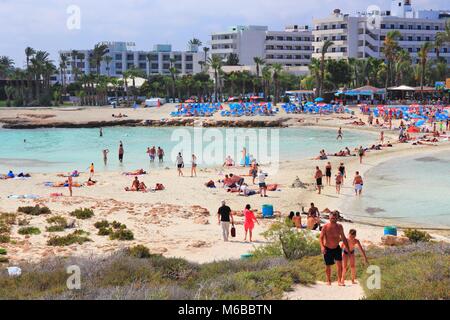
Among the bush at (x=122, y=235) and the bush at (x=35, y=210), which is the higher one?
the bush at (x=35, y=210)

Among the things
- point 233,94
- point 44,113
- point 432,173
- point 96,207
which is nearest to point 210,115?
point 44,113

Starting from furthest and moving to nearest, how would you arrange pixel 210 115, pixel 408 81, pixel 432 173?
pixel 408 81
pixel 210 115
pixel 432 173

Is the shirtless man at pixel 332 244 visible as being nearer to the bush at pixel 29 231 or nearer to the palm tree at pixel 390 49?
the bush at pixel 29 231

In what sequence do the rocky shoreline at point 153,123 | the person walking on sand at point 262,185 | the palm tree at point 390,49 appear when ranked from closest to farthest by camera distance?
the person walking on sand at point 262,185 < the rocky shoreline at point 153,123 < the palm tree at point 390,49

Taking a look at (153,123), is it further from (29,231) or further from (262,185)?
(29,231)

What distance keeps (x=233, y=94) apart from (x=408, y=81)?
81.2ft

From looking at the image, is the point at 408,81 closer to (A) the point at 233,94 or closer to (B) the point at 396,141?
(A) the point at 233,94

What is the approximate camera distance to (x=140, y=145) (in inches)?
1684

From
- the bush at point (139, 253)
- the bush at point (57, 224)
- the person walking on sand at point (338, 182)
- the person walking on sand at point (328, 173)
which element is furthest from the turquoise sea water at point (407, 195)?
the bush at point (57, 224)

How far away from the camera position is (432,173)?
26.3m

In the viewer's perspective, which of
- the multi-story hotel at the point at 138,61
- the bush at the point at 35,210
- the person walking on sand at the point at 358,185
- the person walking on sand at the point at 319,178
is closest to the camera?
the bush at the point at 35,210

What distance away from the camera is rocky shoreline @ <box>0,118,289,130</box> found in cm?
5759

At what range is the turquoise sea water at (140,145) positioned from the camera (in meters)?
32.9

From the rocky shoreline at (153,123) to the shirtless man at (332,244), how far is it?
47704 mm
